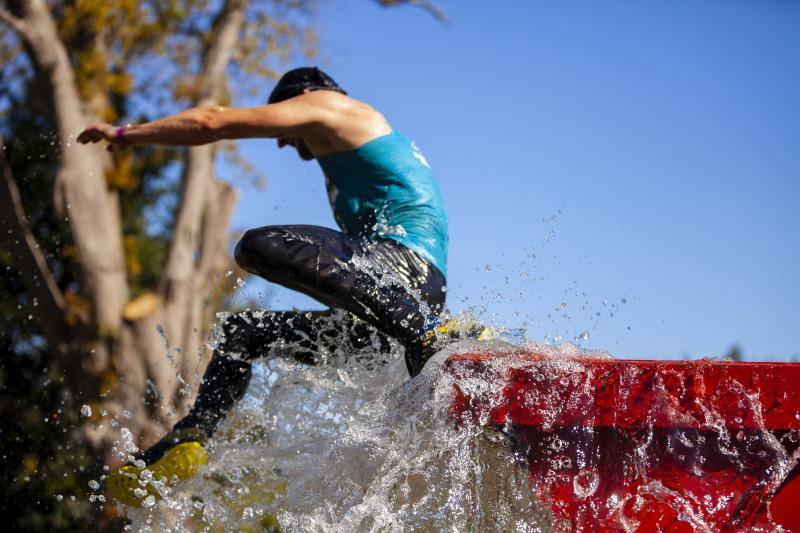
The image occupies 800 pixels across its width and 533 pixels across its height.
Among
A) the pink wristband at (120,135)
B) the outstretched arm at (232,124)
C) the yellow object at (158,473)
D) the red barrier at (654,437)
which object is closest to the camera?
the red barrier at (654,437)

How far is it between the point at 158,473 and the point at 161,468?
3cm

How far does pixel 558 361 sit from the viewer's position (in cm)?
251

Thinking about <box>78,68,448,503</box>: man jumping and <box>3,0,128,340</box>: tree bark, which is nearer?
<box>78,68,448,503</box>: man jumping

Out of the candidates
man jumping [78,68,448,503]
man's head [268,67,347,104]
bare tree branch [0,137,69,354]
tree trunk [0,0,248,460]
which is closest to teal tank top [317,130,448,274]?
man jumping [78,68,448,503]

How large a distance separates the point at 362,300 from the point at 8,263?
7169 millimetres

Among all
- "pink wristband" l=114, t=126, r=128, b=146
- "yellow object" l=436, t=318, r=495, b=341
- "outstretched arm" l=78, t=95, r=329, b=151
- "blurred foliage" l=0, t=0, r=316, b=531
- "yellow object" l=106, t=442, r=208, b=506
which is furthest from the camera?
"blurred foliage" l=0, t=0, r=316, b=531

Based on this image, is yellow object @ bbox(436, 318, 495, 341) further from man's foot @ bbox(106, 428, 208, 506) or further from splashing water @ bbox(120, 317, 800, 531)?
man's foot @ bbox(106, 428, 208, 506)

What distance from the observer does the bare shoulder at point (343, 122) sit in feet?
11.2

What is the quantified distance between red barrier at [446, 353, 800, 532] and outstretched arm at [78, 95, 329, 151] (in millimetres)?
1370

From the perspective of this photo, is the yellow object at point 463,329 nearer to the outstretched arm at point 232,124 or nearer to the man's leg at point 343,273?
the man's leg at point 343,273

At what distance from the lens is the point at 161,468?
367 centimetres

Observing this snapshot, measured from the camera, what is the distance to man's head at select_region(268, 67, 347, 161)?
3.61m

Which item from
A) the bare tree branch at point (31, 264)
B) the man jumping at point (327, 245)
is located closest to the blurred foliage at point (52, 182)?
the bare tree branch at point (31, 264)

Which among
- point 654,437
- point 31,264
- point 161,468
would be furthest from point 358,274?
point 31,264
